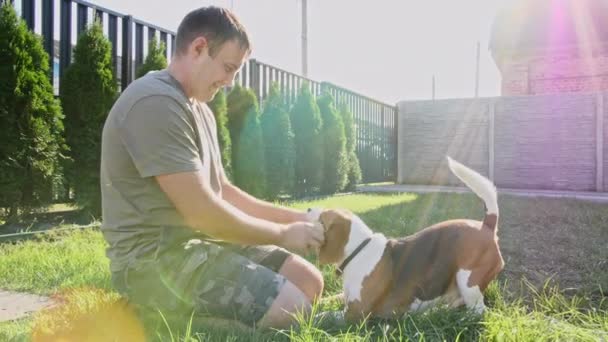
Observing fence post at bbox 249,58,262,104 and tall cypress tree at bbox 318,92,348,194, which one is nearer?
fence post at bbox 249,58,262,104

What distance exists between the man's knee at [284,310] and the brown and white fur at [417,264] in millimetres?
354

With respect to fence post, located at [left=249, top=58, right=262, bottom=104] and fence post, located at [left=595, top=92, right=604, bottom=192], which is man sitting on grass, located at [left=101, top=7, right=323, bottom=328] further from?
fence post, located at [left=595, top=92, right=604, bottom=192]

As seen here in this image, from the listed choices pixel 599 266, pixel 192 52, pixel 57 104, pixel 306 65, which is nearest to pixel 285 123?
pixel 57 104

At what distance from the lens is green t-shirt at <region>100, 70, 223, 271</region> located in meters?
2.24

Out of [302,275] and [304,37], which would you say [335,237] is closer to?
[302,275]

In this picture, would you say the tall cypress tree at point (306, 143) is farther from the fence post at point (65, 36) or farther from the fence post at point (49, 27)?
the fence post at point (49, 27)

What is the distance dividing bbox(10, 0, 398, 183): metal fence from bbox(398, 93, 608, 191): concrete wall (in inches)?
33.8

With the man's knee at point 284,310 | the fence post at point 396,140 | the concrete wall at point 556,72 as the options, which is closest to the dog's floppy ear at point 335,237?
the man's knee at point 284,310

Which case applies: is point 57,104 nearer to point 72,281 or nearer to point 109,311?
point 72,281

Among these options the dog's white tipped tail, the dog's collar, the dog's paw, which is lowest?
the dog's collar

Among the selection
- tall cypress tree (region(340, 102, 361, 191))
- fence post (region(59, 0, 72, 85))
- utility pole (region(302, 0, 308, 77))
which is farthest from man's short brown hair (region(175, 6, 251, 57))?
utility pole (region(302, 0, 308, 77))

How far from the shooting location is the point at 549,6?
19219 millimetres

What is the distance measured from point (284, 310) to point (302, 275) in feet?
1.13

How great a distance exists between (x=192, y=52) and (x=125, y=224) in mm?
883
